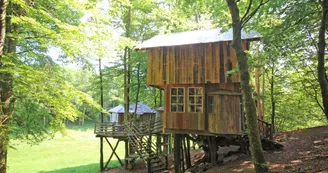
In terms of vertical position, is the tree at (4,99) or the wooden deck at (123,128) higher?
the tree at (4,99)

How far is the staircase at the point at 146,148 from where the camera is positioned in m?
16.5

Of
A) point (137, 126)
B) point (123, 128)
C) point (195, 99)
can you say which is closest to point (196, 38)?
point (195, 99)

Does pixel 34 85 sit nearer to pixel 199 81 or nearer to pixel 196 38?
pixel 199 81

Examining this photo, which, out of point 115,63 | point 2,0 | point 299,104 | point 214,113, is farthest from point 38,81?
point 299,104

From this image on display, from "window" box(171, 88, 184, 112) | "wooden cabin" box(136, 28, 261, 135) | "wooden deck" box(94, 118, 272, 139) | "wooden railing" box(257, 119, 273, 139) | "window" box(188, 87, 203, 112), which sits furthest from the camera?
"wooden deck" box(94, 118, 272, 139)

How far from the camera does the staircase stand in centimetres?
1652

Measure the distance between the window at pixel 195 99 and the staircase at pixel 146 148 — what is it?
484 centimetres

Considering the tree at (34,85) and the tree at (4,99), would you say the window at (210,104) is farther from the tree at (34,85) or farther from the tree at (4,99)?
the tree at (4,99)

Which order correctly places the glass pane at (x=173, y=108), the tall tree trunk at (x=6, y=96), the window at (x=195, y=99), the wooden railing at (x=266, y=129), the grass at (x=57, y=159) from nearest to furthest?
the tall tree trunk at (x=6, y=96) < the window at (x=195, y=99) < the glass pane at (x=173, y=108) < the wooden railing at (x=266, y=129) < the grass at (x=57, y=159)

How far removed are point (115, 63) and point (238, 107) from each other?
45.3 feet

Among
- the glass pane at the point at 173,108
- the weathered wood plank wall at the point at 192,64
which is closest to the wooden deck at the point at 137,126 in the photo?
the glass pane at the point at 173,108

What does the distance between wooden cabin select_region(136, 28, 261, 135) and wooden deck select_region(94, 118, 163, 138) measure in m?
3.78

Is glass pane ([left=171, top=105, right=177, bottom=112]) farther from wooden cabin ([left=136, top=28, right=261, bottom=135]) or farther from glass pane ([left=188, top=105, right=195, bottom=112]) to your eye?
glass pane ([left=188, top=105, right=195, bottom=112])

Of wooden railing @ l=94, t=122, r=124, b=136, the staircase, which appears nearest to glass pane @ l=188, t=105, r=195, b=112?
the staircase
